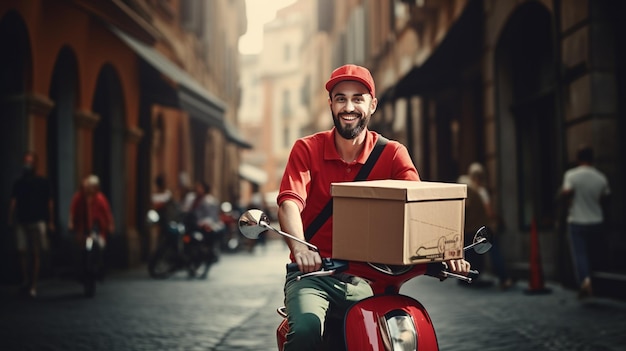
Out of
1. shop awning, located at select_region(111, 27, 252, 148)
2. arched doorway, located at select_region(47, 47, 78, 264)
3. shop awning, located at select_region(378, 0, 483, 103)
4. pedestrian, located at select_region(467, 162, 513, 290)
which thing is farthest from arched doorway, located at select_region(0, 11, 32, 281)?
shop awning, located at select_region(378, 0, 483, 103)

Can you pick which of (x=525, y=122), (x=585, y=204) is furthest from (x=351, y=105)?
(x=525, y=122)

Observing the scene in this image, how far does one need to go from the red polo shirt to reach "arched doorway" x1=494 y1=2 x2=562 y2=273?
33.6ft

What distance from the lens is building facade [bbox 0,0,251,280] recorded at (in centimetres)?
1248

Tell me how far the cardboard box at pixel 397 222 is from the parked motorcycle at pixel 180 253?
12.3 m

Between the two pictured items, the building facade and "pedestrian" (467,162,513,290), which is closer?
"pedestrian" (467,162,513,290)

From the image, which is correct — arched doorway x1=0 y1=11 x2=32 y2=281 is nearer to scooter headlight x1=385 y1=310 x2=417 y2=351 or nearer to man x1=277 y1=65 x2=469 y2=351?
man x1=277 y1=65 x2=469 y2=351

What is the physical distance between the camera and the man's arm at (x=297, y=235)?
2900 millimetres

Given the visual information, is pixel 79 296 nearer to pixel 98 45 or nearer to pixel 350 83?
pixel 98 45

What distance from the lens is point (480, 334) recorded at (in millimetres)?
7215

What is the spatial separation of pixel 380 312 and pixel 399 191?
16.1 inches

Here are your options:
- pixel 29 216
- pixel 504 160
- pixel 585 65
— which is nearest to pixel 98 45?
pixel 29 216

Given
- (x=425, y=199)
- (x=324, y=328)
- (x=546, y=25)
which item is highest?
(x=546, y=25)

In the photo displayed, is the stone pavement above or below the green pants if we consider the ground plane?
below

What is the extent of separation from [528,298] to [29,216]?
5.76m
